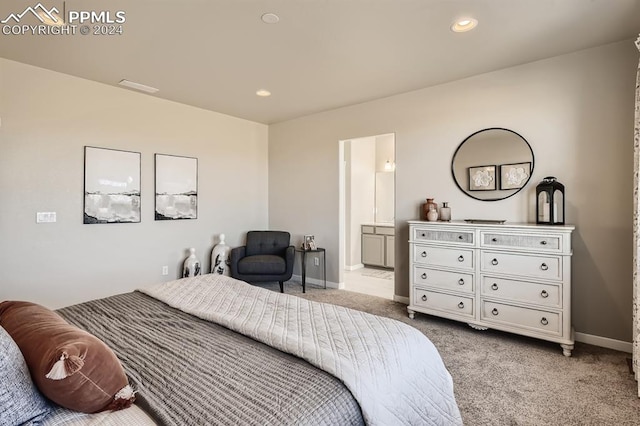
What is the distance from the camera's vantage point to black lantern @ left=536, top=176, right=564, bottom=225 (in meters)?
3.09

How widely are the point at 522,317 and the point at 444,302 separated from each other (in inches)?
27.5

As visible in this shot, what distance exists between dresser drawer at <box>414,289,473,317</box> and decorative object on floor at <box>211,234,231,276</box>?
2705 mm

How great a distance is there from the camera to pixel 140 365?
4.39 ft

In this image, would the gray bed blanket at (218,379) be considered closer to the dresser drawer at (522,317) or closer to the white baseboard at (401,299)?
the dresser drawer at (522,317)

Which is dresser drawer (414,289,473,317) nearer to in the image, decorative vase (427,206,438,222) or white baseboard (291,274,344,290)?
decorative vase (427,206,438,222)

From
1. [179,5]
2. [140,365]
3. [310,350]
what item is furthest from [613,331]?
[179,5]

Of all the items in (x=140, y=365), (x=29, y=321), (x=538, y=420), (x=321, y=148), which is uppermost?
(x=321, y=148)

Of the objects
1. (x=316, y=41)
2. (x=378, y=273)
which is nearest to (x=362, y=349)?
(x=316, y=41)

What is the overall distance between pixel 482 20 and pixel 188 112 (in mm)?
3796

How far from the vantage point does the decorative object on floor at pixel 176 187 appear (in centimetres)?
441

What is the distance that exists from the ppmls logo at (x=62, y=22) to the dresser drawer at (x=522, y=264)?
3.67 m

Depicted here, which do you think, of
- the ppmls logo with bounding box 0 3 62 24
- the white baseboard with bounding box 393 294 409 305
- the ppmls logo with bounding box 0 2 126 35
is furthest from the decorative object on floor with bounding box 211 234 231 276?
the ppmls logo with bounding box 0 3 62 24

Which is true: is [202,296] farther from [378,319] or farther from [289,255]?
[289,255]

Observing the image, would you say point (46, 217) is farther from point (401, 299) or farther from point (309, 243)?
point (401, 299)
